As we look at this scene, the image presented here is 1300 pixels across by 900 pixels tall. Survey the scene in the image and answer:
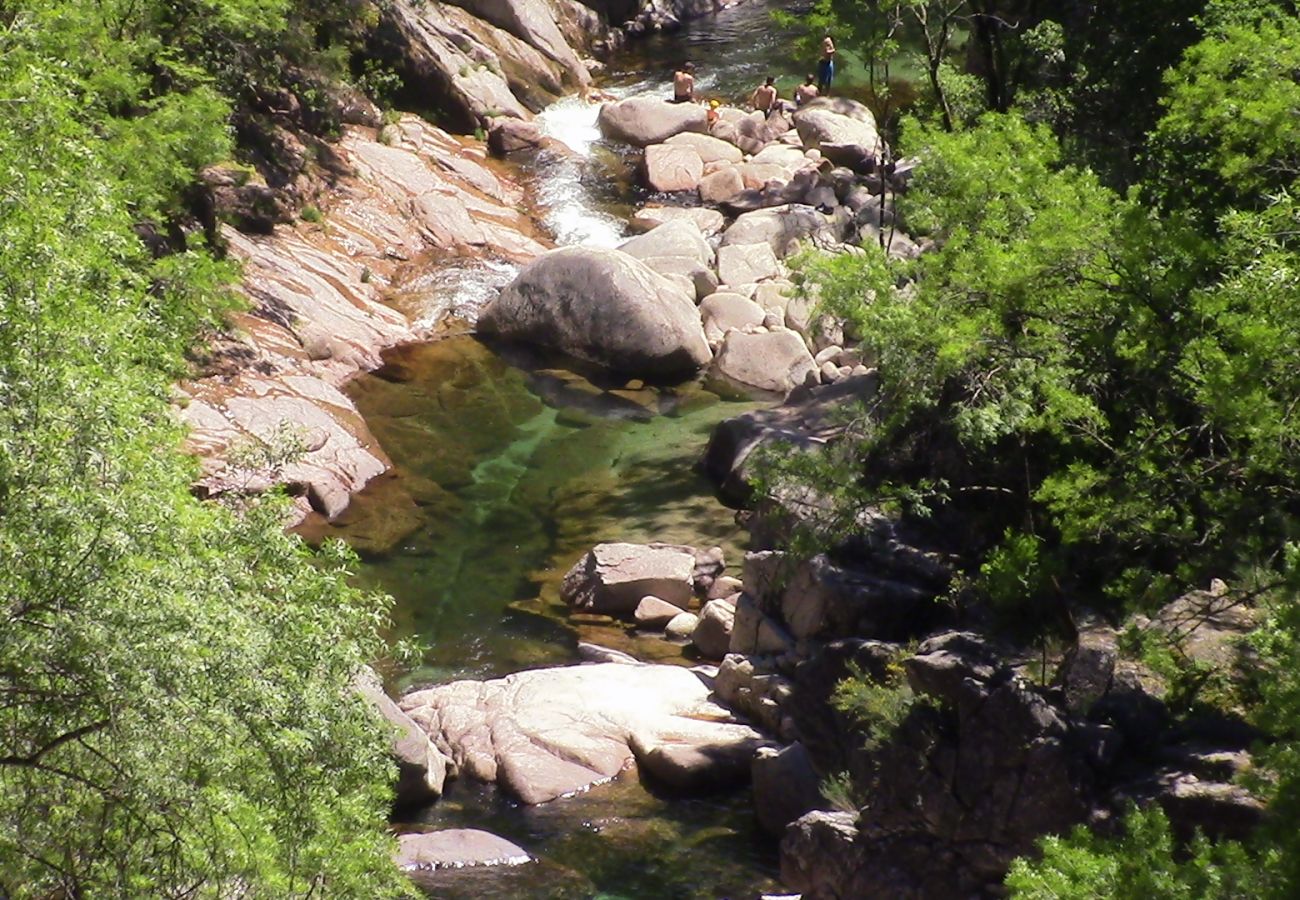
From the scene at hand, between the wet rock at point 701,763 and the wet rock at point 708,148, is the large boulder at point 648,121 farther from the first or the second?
the wet rock at point 701,763

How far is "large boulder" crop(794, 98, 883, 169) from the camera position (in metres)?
40.7

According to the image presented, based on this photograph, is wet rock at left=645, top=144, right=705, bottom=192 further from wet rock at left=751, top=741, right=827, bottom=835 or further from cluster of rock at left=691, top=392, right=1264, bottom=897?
wet rock at left=751, top=741, right=827, bottom=835

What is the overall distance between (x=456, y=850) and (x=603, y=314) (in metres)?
15.4

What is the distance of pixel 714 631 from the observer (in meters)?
22.2

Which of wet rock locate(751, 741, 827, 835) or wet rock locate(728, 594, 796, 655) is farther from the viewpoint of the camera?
wet rock locate(728, 594, 796, 655)

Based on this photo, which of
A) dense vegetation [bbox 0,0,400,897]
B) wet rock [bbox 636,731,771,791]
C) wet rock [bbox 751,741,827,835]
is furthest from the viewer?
wet rock [bbox 636,731,771,791]

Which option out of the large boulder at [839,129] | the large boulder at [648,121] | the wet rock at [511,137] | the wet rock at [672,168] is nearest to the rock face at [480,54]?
the wet rock at [511,137]

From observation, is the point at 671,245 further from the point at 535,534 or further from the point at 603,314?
the point at 535,534

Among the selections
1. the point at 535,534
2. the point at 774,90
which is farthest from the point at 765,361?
the point at 774,90

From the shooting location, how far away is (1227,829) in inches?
503

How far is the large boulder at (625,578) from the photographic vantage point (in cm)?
2319

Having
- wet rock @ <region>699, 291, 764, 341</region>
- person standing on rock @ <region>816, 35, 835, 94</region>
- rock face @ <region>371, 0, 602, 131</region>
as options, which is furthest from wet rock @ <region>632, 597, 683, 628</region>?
person standing on rock @ <region>816, 35, 835, 94</region>

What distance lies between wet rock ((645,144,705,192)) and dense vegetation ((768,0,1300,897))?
806 inches

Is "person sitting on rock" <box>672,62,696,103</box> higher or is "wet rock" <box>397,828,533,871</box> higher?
"person sitting on rock" <box>672,62,696,103</box>
